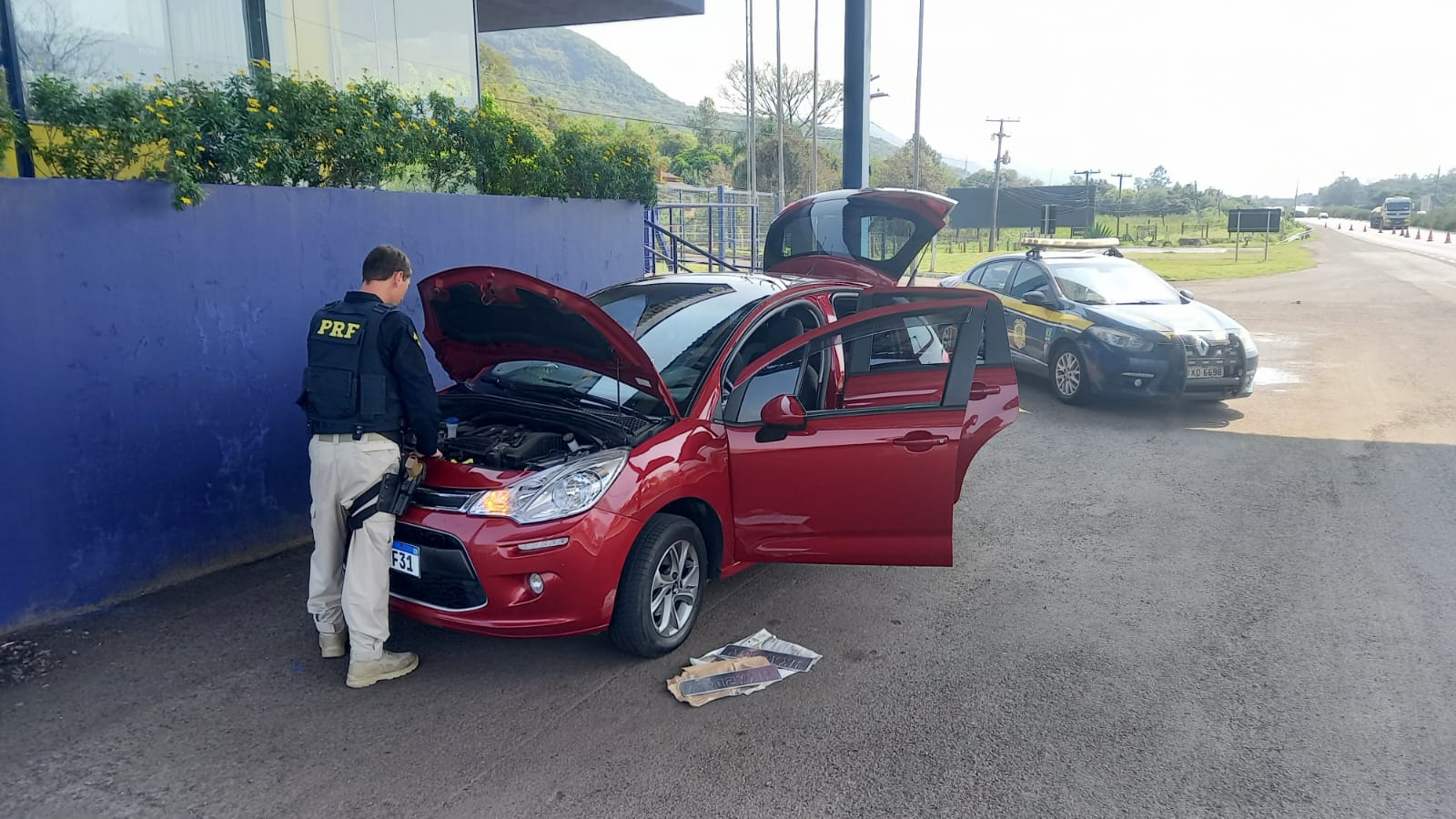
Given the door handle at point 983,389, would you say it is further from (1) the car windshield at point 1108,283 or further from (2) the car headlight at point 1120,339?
(1) the car windshield at point 1108,283

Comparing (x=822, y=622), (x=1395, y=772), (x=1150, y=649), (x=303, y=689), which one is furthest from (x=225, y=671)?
(x=1395, y=772)

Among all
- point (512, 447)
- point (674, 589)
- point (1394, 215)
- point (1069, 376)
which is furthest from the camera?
point (1394, 215)

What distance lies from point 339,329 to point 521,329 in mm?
894

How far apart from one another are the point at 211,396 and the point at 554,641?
254 cm

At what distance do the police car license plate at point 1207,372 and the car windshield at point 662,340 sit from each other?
5.78m

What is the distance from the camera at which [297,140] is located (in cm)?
595

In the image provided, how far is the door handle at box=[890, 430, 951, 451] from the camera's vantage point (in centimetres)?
452

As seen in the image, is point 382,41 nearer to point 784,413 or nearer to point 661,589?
point 784,413

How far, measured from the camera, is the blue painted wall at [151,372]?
4.55 m

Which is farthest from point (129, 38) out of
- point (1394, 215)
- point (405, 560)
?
point (1394, 215)

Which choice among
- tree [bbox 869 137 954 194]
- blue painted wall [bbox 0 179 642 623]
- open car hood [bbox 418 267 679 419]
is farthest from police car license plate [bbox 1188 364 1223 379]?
tree [bbox 869 137 954 194]

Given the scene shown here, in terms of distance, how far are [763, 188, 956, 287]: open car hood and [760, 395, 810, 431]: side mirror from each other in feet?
11.9

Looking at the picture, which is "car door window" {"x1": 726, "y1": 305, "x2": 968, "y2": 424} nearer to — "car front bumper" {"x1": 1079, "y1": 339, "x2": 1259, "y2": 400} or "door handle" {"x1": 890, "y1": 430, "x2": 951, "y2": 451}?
"door handle" {"x1": 890, "y1": 430, "x2": 951, "y2": 451}

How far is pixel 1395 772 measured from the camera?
3.44m
